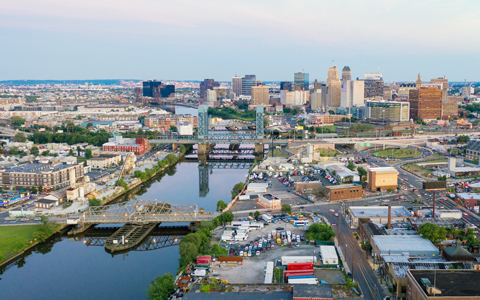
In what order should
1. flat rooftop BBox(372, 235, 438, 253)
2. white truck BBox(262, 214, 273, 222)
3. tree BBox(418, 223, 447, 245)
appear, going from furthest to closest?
white truck BBox(262, 214, 273, 222), tree BBox(418, 223, 447, 245), flat rooftop BBox(372, 235, 438, 253)

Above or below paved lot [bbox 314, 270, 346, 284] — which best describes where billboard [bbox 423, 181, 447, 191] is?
above

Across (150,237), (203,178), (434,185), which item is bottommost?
(150,237)

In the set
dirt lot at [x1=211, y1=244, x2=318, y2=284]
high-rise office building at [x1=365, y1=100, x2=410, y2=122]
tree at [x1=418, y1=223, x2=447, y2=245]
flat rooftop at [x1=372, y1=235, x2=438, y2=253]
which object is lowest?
dirt lot at [x1=211, y1=244, x2=318, y2=284]

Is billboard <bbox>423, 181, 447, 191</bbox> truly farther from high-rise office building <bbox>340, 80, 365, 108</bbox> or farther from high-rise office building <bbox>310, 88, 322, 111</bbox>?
high-rise office building <bbox>310, 88, 322, 111</bbox>

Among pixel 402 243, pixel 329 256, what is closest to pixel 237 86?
pixel 402 243

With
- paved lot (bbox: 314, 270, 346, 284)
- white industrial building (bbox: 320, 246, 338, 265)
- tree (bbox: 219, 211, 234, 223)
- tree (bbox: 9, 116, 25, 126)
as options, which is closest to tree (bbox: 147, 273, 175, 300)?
paved lot (bbox: 314, 270, 346, 284)

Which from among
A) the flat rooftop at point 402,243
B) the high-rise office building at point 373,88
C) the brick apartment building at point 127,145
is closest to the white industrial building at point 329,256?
the flat rooftop at point 402,243

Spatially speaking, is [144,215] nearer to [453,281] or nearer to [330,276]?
[330,276]
